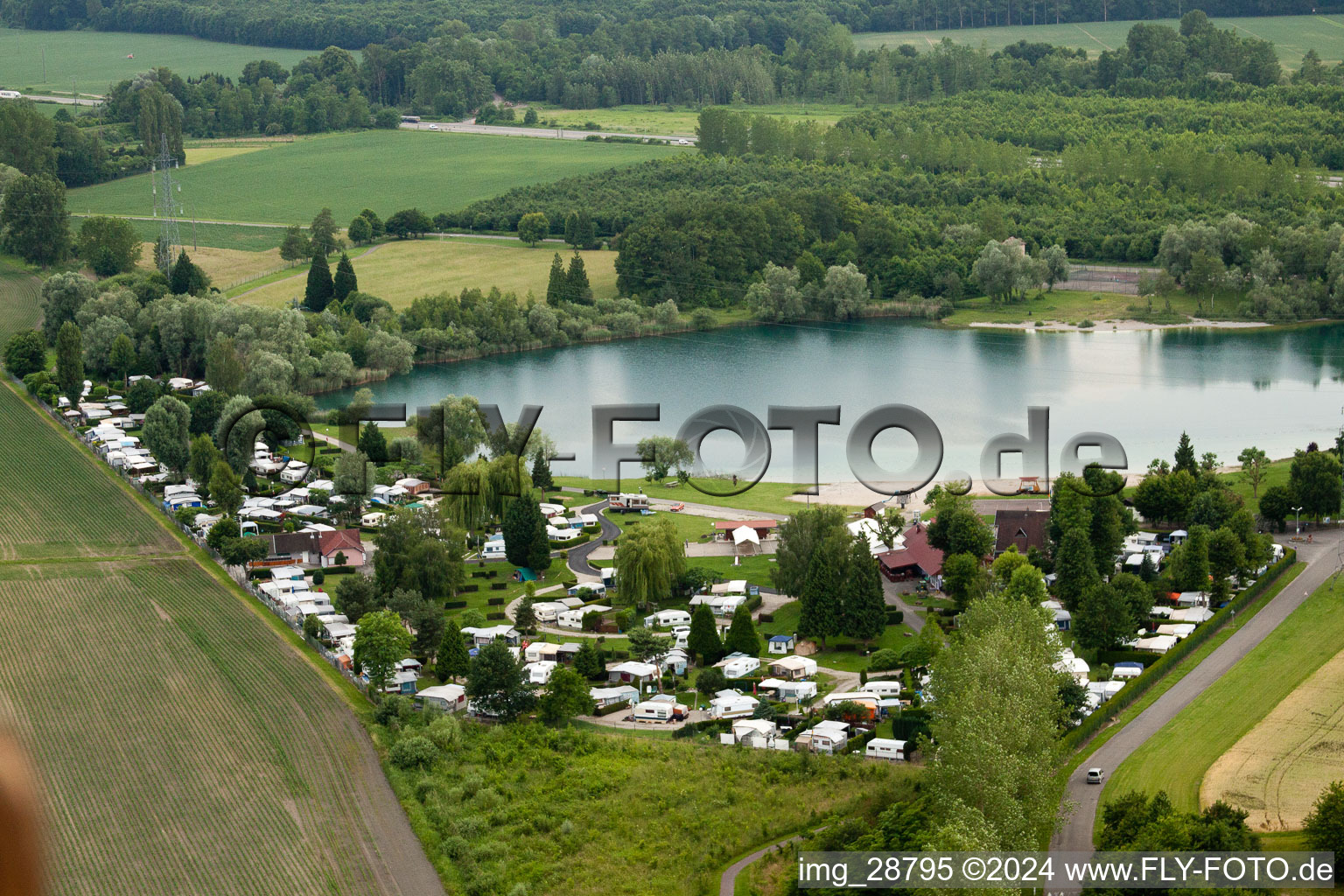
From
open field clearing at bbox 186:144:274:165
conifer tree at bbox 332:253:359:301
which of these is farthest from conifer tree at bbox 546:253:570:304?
open field clearing at bbox 186:144:274:165

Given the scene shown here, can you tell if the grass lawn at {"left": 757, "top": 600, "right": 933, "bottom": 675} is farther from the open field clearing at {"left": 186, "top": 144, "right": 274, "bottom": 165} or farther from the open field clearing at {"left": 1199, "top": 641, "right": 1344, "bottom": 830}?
the open field clearing at {"left": 186, "top": 144, "right": 274, "bottom": 165}

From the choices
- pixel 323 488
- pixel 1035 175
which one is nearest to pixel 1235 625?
pixel 323 488

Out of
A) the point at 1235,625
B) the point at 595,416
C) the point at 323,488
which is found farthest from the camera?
the point at 595,416

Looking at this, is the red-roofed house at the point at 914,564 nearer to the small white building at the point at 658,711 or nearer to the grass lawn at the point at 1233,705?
the grass lawn at the point at 1233,705

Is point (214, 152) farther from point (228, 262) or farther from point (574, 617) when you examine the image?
point (574, 617)

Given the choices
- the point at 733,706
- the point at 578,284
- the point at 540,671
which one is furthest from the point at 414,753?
the point at 578,284

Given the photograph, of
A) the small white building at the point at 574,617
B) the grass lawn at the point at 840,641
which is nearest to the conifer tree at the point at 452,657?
the small white building at the point at 574,617

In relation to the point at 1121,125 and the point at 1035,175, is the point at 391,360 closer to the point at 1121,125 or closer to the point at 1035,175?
the point at 1035,175
